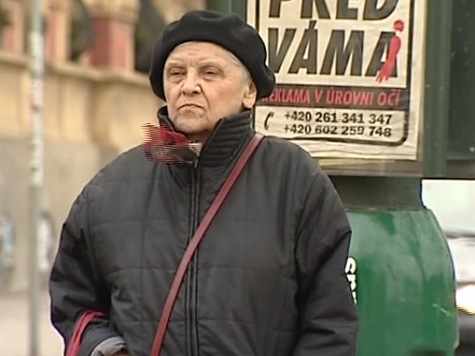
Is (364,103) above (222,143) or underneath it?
above

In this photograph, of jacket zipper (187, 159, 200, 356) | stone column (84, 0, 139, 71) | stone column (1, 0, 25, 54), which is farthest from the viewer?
stone column (84, 0, 139, 71)

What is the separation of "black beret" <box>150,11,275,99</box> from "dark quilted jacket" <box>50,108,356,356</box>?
0.12 metres

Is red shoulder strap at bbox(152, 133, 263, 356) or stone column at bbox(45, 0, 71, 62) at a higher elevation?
stone column at bbox(45, 0, 71, 62)

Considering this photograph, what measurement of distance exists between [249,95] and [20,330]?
45.2 ft

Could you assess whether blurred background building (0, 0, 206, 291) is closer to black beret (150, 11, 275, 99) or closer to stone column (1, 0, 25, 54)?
stone column (1, 0, 25, 54)

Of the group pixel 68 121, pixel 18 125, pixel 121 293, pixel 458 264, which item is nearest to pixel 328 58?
pixel 121 293

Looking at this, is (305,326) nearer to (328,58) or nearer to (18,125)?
(328,58)

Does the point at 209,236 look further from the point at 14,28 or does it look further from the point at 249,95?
the point at 14,28

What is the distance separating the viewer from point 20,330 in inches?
635

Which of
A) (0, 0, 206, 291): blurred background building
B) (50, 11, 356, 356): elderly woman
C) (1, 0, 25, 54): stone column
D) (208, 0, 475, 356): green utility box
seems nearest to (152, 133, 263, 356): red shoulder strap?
(50, 11, 356, 356): elderly woman

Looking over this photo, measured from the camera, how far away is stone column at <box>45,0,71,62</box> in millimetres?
23625

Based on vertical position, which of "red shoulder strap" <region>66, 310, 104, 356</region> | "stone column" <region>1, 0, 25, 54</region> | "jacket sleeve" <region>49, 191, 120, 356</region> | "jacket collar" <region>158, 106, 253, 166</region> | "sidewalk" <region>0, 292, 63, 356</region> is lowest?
"sidewalk" <region>0, 292, 63, 356</region>

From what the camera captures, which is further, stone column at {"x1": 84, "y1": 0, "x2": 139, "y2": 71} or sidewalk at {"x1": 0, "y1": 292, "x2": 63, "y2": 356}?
stone column at {"x1": 84, "y1": 0, "x2": 139, "y2": 71}

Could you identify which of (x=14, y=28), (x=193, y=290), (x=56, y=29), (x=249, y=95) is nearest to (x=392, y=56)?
(x=249, y=95)
